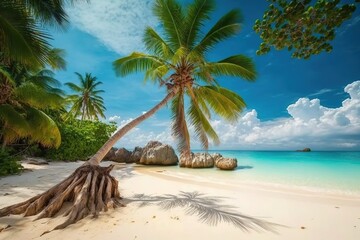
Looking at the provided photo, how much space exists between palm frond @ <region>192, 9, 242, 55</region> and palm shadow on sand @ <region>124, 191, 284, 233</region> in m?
5.23

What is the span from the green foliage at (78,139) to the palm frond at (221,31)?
15653 mm

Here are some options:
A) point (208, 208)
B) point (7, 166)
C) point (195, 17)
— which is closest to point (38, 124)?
point (7, 166)

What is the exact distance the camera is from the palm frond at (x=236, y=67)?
8.16m

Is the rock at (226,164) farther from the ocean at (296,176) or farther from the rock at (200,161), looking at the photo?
the rock at (200,161)

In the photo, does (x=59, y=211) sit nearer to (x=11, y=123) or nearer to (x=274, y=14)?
(x=274, y=14)

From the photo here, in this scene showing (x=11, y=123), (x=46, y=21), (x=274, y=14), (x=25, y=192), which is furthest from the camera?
(x=11, y=123)

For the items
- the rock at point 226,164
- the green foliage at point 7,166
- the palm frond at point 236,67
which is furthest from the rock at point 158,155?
the palm frond at point 236,67

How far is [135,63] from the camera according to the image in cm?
861

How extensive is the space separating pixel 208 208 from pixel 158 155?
58.1 feet

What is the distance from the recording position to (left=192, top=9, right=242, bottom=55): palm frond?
7.94m

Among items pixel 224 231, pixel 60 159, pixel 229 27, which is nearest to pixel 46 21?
pixel 229 27

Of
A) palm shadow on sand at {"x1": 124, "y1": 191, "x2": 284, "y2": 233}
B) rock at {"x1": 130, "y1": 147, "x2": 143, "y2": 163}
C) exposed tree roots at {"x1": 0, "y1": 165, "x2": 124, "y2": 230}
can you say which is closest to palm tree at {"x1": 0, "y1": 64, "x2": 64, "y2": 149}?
exposed tree roots at {"x1": 0, "y1": 165, "x2": 124, "y2": 230}

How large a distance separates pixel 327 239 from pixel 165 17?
8207 mm

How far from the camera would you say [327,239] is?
12.1 ft
